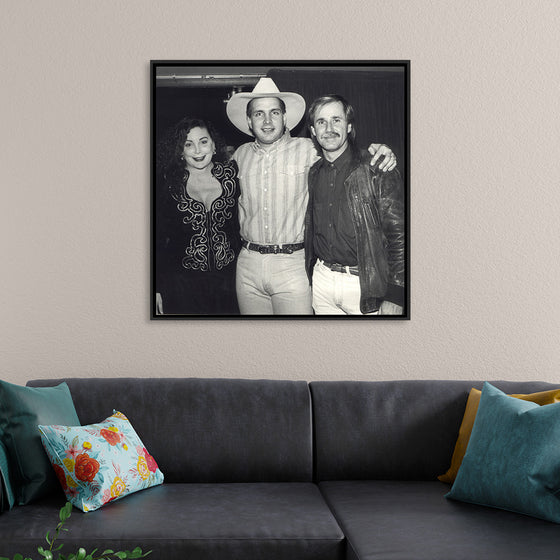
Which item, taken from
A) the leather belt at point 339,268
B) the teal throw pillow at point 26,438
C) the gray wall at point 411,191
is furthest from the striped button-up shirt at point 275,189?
the teal throw pillow at point 26,438

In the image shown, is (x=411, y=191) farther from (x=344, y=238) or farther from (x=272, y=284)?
(x=272, y=284)

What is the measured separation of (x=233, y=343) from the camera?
2.81m

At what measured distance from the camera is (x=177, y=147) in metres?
2.80

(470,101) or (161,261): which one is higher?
(470,101)

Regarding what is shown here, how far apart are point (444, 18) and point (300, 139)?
813 millimetres

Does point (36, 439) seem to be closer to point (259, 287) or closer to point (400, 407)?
point (259, 287)

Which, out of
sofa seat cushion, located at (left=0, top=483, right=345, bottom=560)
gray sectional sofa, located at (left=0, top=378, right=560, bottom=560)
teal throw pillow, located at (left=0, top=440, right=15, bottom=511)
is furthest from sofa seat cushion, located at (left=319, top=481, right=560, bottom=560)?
teal throw pillow, located at (left=0, top=440, right=15, bottom=511)

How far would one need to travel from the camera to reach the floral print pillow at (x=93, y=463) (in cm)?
205

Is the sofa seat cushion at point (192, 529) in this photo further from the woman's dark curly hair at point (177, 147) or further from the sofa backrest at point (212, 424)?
the woman's dark curly hair at point (177, 147)

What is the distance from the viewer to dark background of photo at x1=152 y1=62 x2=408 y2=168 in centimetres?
280

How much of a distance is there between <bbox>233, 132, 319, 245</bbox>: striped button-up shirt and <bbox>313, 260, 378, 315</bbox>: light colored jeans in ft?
0.60

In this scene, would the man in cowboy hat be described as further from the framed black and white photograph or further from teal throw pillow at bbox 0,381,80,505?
teal throw pillow at bbox 0,381,80,505

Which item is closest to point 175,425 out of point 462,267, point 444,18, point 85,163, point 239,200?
point 239,200

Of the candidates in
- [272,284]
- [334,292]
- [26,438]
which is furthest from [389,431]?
[26,438]
